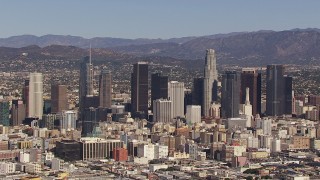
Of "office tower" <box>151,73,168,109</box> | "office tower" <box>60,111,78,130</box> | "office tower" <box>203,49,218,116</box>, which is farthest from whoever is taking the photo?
"office tower" <box>203,49,218,116</box>

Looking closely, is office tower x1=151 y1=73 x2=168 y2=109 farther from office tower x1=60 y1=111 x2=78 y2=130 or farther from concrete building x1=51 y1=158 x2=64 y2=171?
concrete building x1=51 y1=158 x2=64 y2=171

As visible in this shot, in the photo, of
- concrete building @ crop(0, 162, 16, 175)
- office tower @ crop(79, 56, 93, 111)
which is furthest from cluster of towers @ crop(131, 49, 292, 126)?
concrete building @ crop(0, 162, 16, 175)

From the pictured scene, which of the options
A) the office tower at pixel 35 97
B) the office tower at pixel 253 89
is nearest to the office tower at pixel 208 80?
the office tower at pixel 253 89

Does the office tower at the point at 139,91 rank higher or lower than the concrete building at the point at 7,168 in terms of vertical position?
higher

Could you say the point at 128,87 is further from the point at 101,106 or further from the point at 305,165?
the point at 305,165

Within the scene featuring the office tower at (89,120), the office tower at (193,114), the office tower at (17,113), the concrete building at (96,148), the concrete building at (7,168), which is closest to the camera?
the concrete building at (7,168)

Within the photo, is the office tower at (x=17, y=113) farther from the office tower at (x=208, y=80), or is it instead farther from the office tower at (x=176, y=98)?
the office tower at (x=208, y=80)
